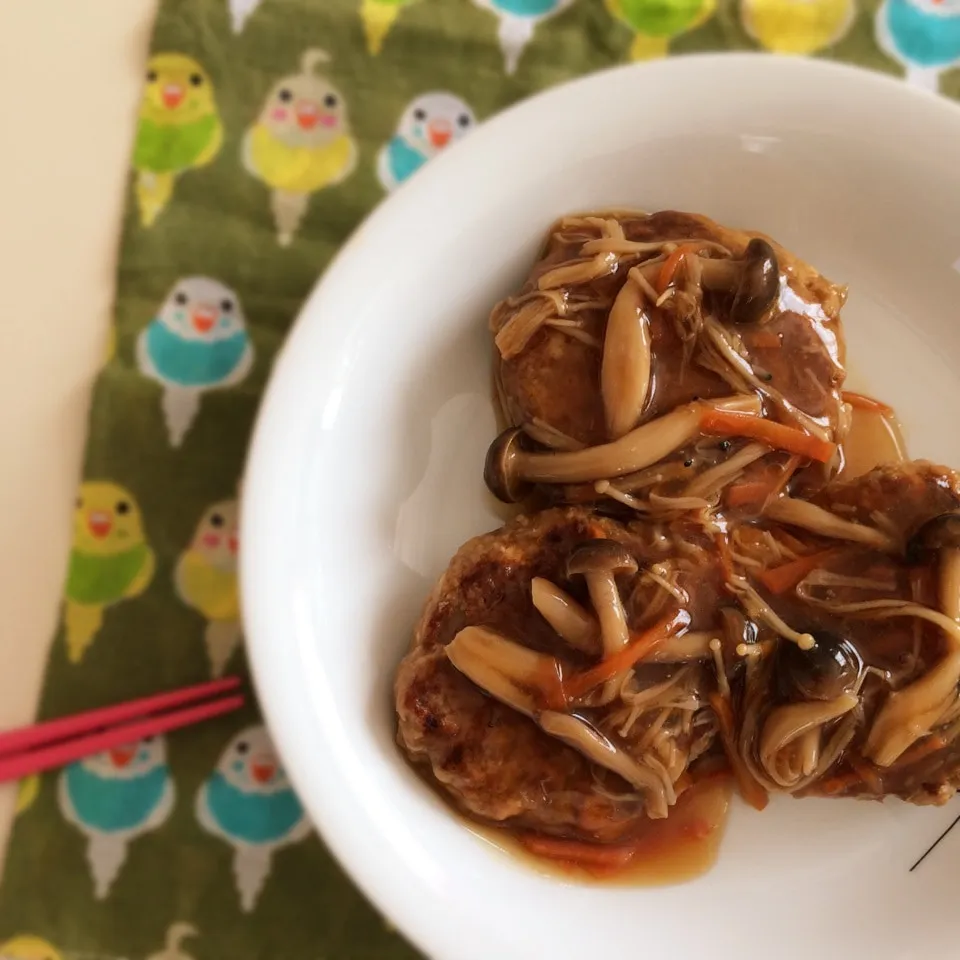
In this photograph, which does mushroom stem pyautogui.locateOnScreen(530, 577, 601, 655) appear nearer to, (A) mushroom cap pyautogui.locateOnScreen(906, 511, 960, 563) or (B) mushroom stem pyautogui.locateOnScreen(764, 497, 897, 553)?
(B) mushroom stem pyautogui.locateOnScreen(764, 497, 897, 553)

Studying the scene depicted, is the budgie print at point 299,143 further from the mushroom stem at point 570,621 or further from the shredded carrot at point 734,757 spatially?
the shredded carrot at point 734,757

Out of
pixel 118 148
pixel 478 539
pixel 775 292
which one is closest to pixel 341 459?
pixel 478 539

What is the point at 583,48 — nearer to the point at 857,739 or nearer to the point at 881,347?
the point at 881,347

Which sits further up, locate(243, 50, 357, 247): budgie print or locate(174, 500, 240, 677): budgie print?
locate(243, 50, 357, 247): budgie print

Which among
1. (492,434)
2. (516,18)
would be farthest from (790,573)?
(516,18)

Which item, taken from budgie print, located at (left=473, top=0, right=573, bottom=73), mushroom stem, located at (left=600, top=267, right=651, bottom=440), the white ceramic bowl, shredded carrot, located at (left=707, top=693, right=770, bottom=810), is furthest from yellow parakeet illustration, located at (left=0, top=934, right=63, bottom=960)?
budgie print, located at (left=473, top=0, right=573, bottom=73)

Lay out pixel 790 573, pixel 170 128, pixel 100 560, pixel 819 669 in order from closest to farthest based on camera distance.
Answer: pixel 819 669, pixel 790 573, pixel 100 560, pixel 170 128

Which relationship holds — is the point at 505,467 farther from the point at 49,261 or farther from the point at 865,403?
the point at 49,261
